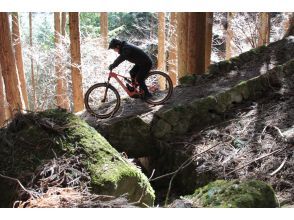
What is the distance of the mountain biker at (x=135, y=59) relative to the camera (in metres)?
6.67

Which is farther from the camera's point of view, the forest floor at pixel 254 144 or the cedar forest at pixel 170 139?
the forest floor at pixel 254 144

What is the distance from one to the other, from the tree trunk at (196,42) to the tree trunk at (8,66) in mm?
4140

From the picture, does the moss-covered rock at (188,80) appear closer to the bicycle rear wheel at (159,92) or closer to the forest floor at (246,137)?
the forest floor at (246,137)

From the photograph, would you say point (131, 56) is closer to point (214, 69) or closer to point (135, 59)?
point (135, 59)

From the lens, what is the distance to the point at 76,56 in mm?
10727

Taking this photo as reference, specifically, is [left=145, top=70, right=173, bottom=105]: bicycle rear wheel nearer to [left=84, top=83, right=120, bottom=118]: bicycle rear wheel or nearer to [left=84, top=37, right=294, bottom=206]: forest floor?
[left=84, top=37, right=294, bottom=206]: forest floor

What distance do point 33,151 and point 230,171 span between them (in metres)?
2.69

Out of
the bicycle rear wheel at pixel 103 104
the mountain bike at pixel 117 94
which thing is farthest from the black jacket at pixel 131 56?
the bicycle rear wheel at pixel 103 104

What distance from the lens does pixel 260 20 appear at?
15.5 meters

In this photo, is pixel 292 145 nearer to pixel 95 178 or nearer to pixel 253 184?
pixel 253 184

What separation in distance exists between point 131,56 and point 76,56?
170 inches

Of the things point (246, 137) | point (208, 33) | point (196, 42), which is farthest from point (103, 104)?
point (208, 33)

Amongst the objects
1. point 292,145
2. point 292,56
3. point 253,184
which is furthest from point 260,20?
point 253,184

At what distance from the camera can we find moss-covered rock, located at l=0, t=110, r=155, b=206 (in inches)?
147
